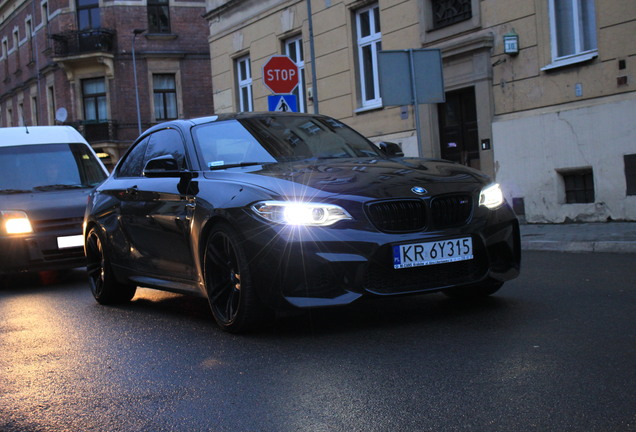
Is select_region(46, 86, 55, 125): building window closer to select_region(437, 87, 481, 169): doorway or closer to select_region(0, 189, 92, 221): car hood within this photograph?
select_region(437, 87, 481, 169): doorway

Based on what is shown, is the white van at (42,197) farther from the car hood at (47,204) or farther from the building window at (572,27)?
the building window at (572,27)

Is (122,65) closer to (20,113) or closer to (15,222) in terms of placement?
(20,113)

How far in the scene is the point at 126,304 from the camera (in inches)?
295

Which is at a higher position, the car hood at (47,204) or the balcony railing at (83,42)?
the balcony railing at (83,42)

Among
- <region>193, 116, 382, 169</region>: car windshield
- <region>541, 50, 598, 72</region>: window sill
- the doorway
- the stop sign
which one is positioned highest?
the stop sign

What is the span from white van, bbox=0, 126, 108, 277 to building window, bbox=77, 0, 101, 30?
30.6m

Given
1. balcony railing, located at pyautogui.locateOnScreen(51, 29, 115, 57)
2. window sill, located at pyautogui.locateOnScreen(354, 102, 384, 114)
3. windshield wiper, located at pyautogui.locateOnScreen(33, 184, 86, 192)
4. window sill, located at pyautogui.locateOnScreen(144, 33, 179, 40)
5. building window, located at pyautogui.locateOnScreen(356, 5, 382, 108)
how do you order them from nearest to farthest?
windshield wiper, located at pyautogui.locateOnScreen(33, 184, 86, 192) < window sill, located at pyautogui.locateOnScreen(354, 102, 384, 114) < building window, located at pyautogui.locateOnScreen(356, 5, 382, 108) < balcony railing, located at pyautogui.locateOnScreen(51, 29, 115, 57) < window sill, located at pyautogui.locateOnScreen(144, 33, 179, 40)

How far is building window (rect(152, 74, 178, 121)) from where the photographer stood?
4050cm

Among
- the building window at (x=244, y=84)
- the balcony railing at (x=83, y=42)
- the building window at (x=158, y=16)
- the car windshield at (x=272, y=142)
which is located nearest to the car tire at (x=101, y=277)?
the car windshield at (x=272, y=142)

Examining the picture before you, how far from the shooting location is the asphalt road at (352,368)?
3383 millimetres

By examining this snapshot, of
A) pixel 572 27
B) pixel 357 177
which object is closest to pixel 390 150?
pixel 357 177

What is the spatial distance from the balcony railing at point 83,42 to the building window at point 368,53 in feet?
78.5

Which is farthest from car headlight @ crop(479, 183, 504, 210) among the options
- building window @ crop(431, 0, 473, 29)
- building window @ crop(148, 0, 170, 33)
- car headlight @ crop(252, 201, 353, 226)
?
building window @ crop(148, 0, 170, 33)

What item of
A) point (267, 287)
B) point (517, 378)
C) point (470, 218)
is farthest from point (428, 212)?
point (517, 378)
